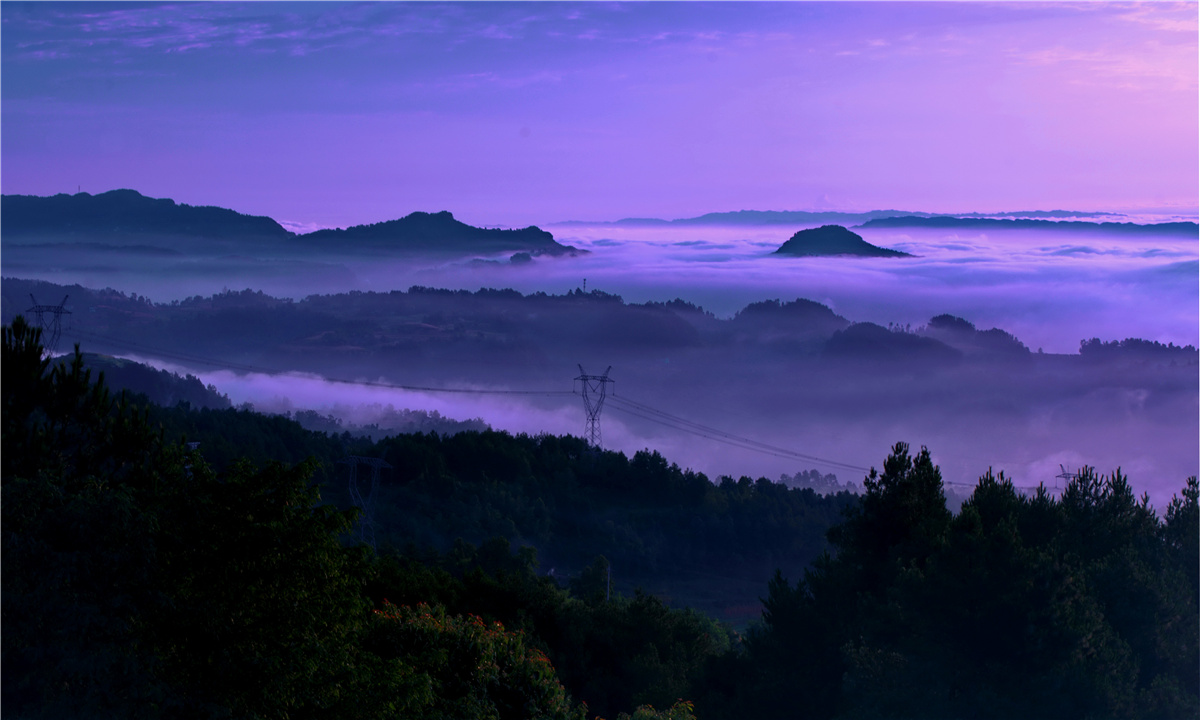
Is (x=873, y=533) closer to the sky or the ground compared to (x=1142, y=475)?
closer to the sky

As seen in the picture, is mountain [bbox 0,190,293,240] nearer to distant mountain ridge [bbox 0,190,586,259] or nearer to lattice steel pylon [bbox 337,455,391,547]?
distant mountain ridge [bbox 0,190,586,259]

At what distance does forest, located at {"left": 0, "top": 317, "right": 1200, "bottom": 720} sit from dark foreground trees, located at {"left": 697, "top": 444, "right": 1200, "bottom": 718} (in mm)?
59

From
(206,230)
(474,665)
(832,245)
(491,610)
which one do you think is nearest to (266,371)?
(206,230)

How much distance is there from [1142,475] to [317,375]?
106149 mm

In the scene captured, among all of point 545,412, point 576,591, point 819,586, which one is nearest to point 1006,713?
point 819,586

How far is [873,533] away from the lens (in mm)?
26578

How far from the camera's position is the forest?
1167 centimetres

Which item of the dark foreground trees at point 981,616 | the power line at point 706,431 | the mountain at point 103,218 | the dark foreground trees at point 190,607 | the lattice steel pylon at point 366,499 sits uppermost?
the mountain at point 103,218

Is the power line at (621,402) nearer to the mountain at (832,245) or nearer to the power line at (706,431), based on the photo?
the power line at (706,431)

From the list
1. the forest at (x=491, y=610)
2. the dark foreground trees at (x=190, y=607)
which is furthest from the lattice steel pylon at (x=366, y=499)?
the dark foreground trees at (x=190, y=607)

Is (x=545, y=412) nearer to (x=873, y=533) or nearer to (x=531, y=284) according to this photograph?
(x=531, y=284)

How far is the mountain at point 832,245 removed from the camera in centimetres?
13725

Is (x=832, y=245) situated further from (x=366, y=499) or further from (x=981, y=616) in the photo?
(x=981, y=616)

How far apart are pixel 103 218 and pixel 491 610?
141434 millimetres
